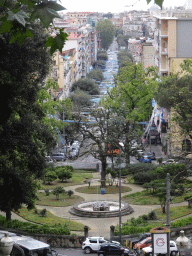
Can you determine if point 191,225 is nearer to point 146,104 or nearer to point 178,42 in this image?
point 146,104

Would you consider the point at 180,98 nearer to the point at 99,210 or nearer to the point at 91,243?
the point at 99,210

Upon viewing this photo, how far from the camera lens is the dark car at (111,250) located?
77.4ft

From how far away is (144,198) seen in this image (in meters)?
37.6

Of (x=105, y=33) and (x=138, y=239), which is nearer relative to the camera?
(x=138, y=239)

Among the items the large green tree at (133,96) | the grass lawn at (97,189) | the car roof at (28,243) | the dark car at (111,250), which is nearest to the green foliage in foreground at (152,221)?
the dark car at (111,250)

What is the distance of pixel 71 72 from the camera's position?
296 ft

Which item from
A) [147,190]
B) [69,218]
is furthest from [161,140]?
[69,218]

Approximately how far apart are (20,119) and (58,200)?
54.7 ft

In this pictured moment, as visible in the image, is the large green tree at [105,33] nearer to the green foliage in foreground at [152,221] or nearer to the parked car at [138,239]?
the green foliage in foreground at [152,221]

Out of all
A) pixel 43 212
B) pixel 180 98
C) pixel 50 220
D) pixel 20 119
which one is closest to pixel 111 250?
pixel 20 119

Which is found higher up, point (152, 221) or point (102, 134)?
point (102, 134)

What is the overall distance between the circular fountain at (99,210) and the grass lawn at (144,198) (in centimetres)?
177

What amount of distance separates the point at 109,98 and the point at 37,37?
28442 mm

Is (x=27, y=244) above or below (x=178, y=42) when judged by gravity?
below
